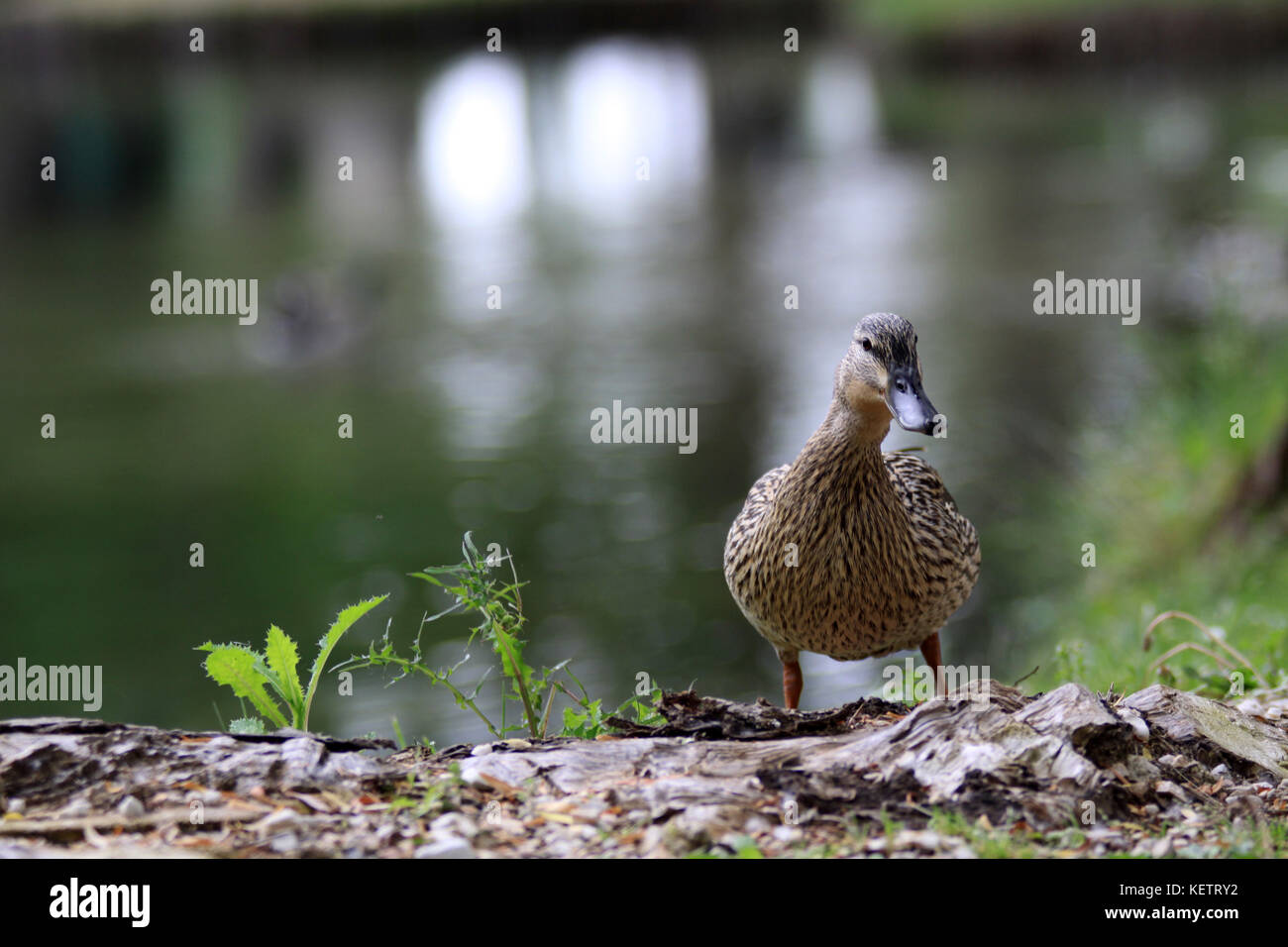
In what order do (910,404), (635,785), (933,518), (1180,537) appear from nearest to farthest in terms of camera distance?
1. (635,785)
2. (910,404)
3. (933,518)
4. (1180,537)

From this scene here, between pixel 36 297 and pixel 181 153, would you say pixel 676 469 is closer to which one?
pixel 36 297

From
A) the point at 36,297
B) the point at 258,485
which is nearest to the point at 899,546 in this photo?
the point at 258,485

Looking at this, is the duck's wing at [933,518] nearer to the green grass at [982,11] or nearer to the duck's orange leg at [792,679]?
the duck's orange leg at [792,679]

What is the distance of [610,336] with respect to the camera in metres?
15.1

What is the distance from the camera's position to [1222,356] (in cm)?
968

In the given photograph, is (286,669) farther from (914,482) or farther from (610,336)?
(610,336)

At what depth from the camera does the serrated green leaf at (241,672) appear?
152 inches

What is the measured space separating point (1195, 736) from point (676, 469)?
8.07 metres

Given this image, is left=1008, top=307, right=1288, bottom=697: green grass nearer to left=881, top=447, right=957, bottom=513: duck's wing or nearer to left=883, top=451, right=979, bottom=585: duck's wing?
left=883, top=451, right=979, bottom=585: duck's wing

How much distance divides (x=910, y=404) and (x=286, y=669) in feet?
6.25

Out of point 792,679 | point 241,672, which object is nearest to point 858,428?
point 792,679

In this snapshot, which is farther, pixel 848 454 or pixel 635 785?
pixel 848 454

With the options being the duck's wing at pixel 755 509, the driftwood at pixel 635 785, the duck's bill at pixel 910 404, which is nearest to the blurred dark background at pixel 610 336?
the duck's wing at pixel 755 509

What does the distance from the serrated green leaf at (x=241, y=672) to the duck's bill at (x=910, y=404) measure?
1.90 m
